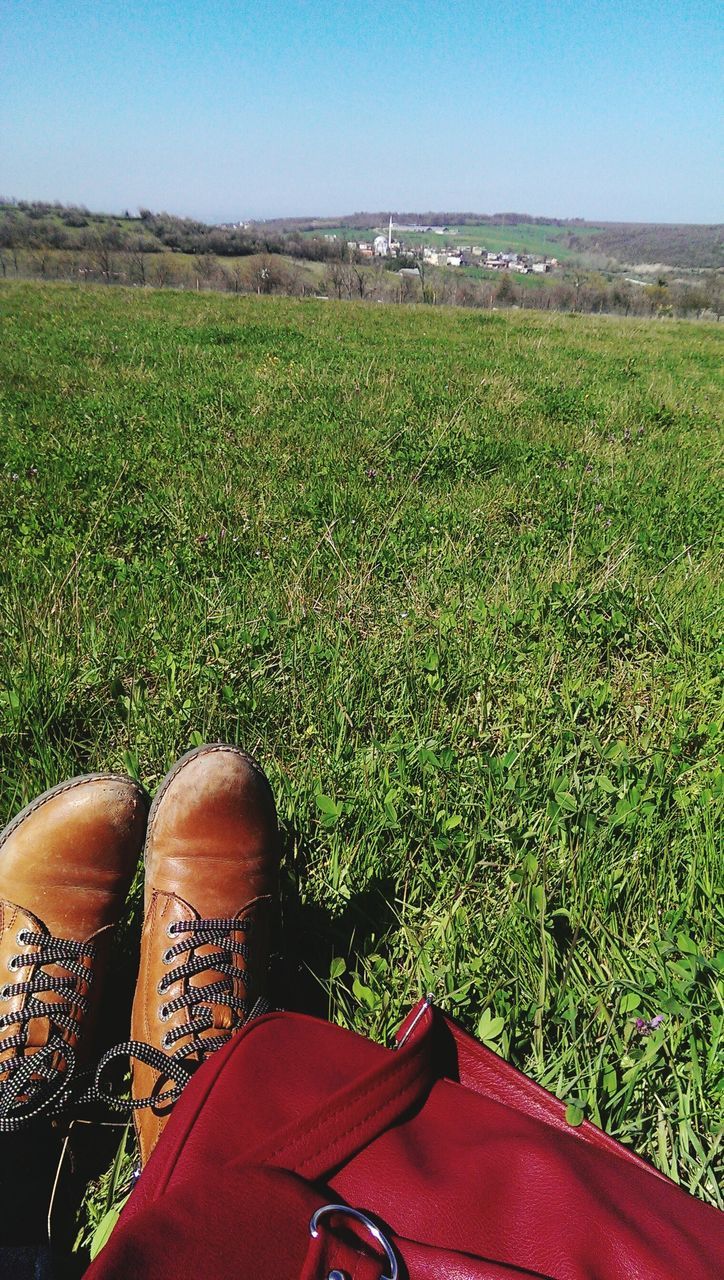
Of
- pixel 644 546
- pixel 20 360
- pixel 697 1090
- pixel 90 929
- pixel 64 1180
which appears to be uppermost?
pixel 20 360

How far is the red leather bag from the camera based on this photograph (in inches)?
34.3

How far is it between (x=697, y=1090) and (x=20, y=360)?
33.9 ft

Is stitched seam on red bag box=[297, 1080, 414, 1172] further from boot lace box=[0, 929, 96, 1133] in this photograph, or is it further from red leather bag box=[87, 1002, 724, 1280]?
boot lace box=[0, 929, 96, 1133]

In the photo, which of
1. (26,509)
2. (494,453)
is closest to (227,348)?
(494,453)

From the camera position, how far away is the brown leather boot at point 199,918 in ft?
4.94

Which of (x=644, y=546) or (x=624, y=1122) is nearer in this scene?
(x=624, y=1122)

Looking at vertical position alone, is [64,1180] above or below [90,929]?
below

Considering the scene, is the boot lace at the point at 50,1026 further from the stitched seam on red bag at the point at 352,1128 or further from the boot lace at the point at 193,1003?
the stitched seam on red bag at the point at 352,1128

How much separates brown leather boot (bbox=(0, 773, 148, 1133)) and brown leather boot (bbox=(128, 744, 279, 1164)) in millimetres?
106

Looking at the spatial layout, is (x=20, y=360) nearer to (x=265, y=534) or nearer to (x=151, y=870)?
(x=265, y=534)

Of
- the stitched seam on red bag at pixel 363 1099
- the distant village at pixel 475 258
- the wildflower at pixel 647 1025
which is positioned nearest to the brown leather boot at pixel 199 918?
the stitched seam on red bag at pixel 363 1099

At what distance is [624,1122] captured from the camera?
1.47 meters

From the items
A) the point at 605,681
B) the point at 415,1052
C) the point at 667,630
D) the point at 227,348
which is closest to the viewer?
the point at 415,1052

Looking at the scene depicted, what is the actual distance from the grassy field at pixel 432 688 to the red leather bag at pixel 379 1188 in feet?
0.74
